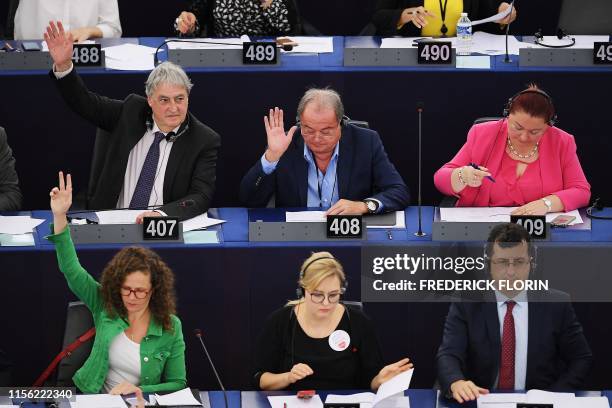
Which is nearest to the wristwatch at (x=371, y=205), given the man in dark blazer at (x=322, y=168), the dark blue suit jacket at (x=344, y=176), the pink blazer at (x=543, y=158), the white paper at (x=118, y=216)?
the man in dark blazer at (x=322, y=168)

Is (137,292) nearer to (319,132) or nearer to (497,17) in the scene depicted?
(319,132)

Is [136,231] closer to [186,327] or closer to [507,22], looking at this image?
[186,327]

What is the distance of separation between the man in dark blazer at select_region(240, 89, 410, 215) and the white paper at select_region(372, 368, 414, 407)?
3.70 ft

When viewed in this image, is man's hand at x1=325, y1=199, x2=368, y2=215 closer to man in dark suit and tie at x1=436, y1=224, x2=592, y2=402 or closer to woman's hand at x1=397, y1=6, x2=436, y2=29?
man in dark suit and tie at x1=436, y1=224, x2=592, y2=402

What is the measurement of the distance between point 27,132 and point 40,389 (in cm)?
222

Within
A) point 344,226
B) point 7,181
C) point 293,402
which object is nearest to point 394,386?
point 293,402

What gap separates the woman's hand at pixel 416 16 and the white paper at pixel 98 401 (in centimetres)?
301

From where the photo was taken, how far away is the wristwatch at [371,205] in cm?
552

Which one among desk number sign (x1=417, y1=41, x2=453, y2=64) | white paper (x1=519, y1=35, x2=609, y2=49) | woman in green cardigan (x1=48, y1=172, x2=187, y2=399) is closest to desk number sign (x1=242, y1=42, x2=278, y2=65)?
desk number sign (x1=417, y1=41, x2=453, y2=64)

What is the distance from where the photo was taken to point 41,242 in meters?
5.30

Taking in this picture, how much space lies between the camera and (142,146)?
229 inches

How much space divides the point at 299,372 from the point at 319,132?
4.08 ft

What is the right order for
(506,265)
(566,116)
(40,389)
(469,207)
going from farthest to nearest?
(566,116) → (469,207) → (506,265) → (40,389)

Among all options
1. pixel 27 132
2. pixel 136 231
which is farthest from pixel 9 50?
pixel 136 231
